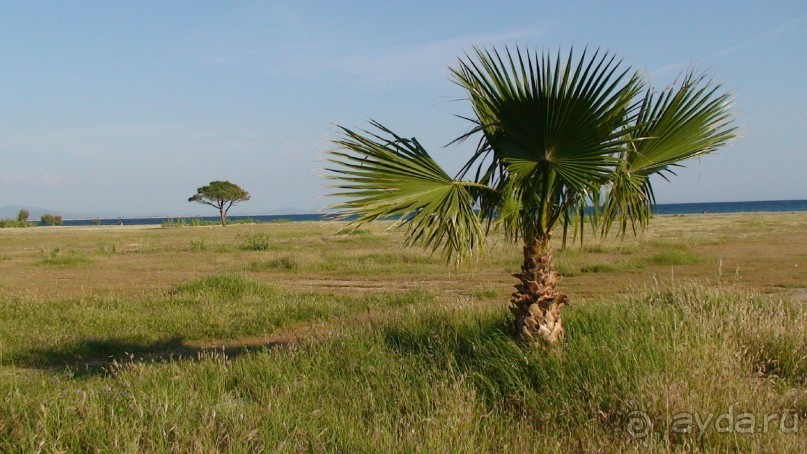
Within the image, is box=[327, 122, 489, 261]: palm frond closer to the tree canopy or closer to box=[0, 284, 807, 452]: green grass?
box=[0, 284, 807, 452]: green grass

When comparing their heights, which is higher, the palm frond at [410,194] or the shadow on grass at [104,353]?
the palm frond at [410,194]

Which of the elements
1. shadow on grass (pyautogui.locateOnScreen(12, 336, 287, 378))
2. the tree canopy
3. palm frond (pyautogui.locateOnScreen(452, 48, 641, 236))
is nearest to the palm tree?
palm frond (pyautogui.locateOnScreen(452, 48, 641, 236))

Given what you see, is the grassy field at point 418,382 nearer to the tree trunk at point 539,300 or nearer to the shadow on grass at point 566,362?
the shadow on grass at point 566,362

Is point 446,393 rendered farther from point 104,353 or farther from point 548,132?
point 104,353

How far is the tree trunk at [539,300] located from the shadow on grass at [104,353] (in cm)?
314

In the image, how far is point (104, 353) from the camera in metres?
8.63

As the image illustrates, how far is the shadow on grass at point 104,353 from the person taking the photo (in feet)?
26.0

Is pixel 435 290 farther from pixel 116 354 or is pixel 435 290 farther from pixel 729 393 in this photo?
pixel 729 393

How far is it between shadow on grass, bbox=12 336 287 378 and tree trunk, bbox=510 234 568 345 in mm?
3145

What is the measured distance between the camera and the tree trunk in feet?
19.2

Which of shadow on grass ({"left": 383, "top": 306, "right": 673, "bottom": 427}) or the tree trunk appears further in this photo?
the tree trunk

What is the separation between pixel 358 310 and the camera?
1129cm

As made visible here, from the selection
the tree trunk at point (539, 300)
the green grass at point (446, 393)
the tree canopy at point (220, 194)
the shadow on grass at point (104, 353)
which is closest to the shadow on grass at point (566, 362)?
the green grass at point (446, 393)

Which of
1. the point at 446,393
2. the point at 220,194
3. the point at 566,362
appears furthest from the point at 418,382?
the point at 220,194
